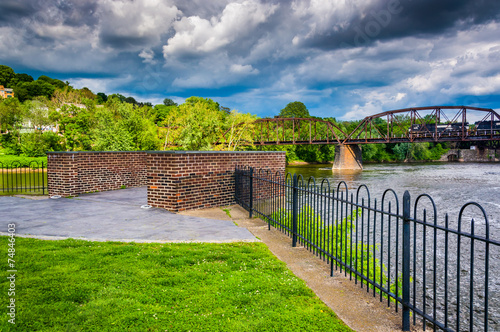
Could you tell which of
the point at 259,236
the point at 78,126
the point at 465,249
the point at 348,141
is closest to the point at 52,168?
the point at 259,236

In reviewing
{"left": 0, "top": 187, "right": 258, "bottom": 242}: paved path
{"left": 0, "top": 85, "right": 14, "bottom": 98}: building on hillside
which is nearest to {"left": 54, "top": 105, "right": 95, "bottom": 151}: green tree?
{"left": 0, "top": 187, "right": 258, "bottom": 242}: paved path

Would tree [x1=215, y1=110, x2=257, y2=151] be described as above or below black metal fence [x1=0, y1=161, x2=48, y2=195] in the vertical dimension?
above

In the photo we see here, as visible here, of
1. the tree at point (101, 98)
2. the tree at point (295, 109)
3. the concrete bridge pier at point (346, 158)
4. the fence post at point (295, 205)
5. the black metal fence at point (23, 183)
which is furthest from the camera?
the tree at point (101, 98)

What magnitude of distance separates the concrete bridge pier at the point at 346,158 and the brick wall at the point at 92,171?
53.1 m

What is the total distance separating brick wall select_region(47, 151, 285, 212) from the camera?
1012 centimetres

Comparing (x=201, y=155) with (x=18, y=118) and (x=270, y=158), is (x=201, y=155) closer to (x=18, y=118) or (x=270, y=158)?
(x=270, y=158)

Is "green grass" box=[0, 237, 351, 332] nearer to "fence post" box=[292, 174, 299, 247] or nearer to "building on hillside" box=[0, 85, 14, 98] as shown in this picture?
"fence post" box=[292, 174, 299, 247]

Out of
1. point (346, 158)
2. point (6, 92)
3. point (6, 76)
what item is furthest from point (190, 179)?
point (6, 76)

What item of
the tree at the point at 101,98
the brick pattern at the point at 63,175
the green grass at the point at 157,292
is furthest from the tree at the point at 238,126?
the tree at the point at 101,98

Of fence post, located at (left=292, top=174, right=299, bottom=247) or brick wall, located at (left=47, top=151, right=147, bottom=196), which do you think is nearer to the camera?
fence post, located at (left=292, top=174, right=299, bottom=247)

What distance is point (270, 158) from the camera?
13500mm

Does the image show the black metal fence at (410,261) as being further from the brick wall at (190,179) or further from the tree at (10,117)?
the tree at (10,117)

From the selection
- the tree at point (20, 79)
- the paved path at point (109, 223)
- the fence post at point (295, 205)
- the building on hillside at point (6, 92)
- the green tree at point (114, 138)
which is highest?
the tree at point (20, 79)

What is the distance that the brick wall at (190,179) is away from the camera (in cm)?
1005
